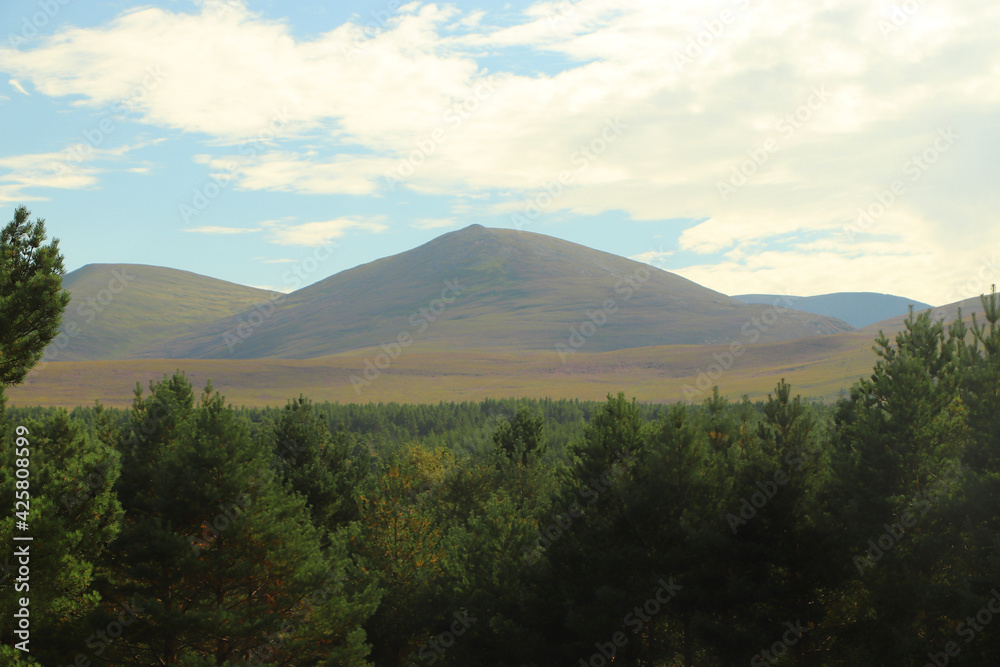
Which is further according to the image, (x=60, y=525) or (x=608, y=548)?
(x=608, y=548)

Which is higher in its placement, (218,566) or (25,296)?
(25,296)

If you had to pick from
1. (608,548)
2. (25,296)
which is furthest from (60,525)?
(608,548)

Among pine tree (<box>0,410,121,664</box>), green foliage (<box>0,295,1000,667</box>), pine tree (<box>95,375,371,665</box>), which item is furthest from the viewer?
pine tree (<box>95,375,371,665</box>)

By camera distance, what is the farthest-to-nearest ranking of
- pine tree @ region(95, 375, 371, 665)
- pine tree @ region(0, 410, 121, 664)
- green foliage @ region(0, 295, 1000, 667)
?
pine tree @ region(95, 375, 371, 665) → green foliage @ region(0, 295, 1000, 667) → pine tree @ region(0, 410, 121, 664)

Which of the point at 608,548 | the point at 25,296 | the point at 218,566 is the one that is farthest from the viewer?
the point at 608,548

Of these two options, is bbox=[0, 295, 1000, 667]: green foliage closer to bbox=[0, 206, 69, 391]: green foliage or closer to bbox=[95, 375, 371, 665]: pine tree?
bbox=[95, 375, 371, 665]: pine tree

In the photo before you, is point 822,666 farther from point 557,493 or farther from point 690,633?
point 557,493

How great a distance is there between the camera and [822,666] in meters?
23.5

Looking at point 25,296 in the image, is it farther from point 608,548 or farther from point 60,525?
point 608,548

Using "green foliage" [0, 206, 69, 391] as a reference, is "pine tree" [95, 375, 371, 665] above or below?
below

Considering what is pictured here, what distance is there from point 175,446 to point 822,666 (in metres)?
22.1

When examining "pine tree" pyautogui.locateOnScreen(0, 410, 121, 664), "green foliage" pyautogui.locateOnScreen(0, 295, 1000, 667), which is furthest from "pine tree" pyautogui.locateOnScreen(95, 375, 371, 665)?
"pine tree" pyautogui.locateOnScreen(0, 410, 121, 664)

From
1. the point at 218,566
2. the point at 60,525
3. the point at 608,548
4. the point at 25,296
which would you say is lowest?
the point at 608,548

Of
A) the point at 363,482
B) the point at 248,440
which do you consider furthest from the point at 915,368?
the point at 363,482
